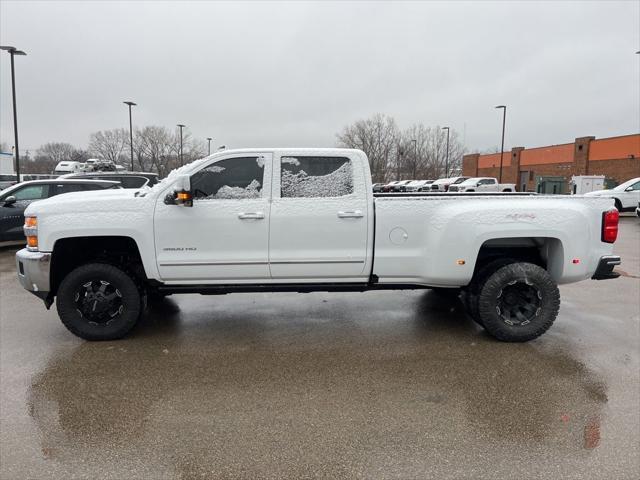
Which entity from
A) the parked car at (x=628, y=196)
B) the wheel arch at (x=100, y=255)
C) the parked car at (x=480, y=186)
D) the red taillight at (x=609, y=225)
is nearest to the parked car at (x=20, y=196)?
the wheel arch at (x=100, y=255)

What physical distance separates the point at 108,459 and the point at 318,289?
8.44 feet

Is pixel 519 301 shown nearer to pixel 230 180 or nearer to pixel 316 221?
pixel 316 221

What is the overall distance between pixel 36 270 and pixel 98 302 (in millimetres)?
661

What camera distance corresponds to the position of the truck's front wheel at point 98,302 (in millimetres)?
4680

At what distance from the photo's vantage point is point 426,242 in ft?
15.6

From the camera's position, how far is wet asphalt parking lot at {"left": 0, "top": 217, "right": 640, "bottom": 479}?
2818 mm

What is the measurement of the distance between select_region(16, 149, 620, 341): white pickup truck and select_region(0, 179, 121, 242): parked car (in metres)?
7.06

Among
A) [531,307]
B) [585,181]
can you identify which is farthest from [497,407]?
[585,181]

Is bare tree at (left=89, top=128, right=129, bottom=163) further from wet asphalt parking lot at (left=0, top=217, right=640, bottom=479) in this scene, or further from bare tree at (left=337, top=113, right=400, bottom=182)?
wet asphalt parking lot at (left=0, top=217, right=640, bottom=479)

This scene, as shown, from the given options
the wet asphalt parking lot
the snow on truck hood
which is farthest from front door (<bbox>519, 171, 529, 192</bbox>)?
the snow on truck hood

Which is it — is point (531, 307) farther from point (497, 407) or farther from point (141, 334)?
point (141, 334)

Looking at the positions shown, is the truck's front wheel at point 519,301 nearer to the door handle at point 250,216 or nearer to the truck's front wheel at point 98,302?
the door handle at point 250,216

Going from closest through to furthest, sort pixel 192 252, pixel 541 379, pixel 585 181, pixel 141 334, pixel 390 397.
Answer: pixel 390 397
pixel 541 379
pixel 192 252
pixel 141 334
pixel 585 181

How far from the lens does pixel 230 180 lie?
187 inches
